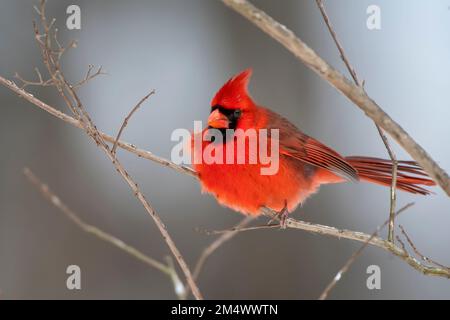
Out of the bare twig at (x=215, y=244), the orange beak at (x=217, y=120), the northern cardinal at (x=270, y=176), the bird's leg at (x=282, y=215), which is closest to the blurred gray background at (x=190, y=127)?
the northern cardinal at (x=270, y=176)

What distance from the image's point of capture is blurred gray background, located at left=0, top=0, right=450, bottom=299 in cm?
396

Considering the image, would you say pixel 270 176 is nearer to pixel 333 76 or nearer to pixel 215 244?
pixel 215 244

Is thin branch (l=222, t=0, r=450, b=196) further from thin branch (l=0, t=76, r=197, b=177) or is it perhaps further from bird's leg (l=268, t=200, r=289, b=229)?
bird's leg (l=268, t=200, r=289, b=229)

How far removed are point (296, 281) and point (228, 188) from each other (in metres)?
1.62

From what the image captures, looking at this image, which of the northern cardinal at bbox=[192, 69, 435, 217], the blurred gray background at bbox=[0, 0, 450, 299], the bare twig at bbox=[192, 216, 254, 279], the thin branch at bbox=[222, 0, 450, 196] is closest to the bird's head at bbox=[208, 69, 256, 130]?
the northern cardinal at bbox=[192, 69, 435, 217]

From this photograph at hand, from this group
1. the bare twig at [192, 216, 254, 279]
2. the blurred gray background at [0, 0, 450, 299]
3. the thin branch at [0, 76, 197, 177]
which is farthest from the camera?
the blurred gray background at [0, 0, 450, 299]

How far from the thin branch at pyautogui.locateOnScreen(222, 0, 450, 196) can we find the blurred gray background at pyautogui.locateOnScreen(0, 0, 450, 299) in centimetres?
237

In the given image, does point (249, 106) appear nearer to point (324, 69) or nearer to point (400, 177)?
point (400, 177)

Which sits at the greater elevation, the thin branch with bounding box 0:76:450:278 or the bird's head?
the bird's head

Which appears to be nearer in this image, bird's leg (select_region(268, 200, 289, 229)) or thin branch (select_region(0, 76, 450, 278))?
thin branch (select_region(0, 76, 450, 278))

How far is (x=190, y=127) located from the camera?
439cm

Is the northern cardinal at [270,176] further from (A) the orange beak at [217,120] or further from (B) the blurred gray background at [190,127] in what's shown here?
(B) the blurred gray background at [190,127]

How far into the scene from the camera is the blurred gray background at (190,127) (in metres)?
3.96

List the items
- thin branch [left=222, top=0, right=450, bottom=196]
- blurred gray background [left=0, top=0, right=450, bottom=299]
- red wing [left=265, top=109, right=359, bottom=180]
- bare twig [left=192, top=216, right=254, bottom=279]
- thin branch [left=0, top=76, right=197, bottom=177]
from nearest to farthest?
thin branch [left=222, top=0, right=450, bottom=196], bare twig [left=192, top=216, right=254, bottom=279], thin branch [left=0, top=76, right=197, bottom=177], red wing [left=265, top=109, right=359, bottom=180], blurred gray background [left=0, top=0, right=450, bottom=299]
